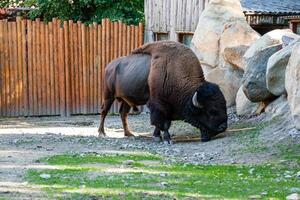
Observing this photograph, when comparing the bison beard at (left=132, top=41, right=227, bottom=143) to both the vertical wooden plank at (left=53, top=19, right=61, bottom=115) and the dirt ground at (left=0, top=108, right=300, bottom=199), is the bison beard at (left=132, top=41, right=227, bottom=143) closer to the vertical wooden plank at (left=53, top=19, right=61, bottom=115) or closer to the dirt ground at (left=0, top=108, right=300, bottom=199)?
the dirt ground at (left=0, top=108, right=300, bottom=199)

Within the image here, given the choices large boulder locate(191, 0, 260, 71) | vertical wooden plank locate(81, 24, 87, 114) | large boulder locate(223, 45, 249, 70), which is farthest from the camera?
vertical wooden plank locate(81, 24, 87, 114)

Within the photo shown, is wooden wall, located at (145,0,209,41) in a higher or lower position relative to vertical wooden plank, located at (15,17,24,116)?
higher

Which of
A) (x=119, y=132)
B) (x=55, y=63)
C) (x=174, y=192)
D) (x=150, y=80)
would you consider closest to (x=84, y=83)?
(x=55, y=63)

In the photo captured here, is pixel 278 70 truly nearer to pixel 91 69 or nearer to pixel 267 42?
pixel 267 42

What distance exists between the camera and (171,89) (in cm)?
1427

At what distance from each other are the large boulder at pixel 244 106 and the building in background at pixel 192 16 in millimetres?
3231

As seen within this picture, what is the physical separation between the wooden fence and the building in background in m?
1.07

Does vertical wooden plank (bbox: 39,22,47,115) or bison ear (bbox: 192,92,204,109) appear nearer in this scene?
bison ear (bbox: 192,92,204,109)

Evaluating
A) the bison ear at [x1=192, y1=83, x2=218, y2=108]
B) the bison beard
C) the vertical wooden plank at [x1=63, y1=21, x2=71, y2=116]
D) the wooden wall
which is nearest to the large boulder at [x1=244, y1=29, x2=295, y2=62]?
the bison beard

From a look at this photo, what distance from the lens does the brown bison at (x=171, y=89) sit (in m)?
13.6

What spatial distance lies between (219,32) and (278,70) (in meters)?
3.89

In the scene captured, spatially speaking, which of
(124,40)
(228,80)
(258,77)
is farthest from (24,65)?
(258,77)

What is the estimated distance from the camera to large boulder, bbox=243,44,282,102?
46.2 ft

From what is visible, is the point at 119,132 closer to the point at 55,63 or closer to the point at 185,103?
the point at 185,103
